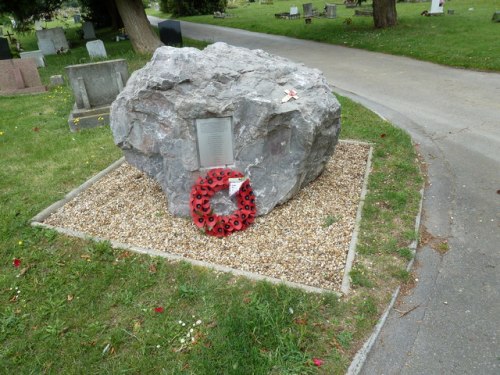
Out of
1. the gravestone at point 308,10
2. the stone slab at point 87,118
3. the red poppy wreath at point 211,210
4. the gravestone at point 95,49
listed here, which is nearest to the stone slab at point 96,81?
the stone slab at point 87,118

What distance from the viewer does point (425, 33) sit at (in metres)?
16.3

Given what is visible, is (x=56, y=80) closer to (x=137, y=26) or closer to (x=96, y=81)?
(x=137, y=26)

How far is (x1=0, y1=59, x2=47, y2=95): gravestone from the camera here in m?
12.4

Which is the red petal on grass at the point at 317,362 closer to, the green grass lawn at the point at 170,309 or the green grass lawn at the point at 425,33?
the green grass lawn at the point at 170,309

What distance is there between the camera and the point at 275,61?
5723mm

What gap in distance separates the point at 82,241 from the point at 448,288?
4269mm

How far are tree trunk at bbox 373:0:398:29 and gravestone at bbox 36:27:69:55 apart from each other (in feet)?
48.9

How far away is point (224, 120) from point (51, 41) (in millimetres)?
18971

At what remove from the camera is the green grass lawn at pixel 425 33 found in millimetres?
12977

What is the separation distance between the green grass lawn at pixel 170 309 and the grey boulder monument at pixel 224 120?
1.18m

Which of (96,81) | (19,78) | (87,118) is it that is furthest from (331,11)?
(87,118)

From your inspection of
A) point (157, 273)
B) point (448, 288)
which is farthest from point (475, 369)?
point (157, 273)

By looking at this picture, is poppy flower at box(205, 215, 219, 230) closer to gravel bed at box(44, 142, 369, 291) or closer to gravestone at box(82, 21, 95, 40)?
gravel bed at box(44, 142, 369, 291)

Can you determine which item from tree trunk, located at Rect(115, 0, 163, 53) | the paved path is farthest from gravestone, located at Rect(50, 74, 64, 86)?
the paved path
